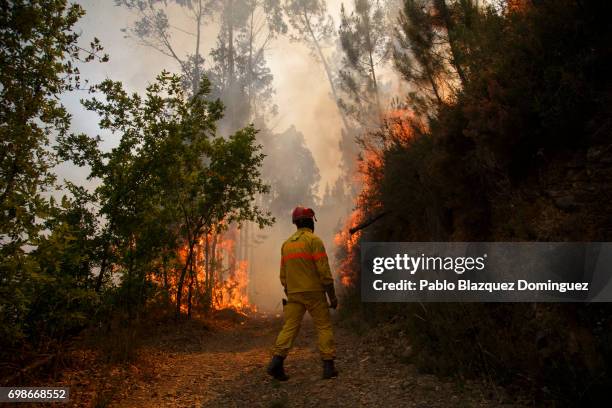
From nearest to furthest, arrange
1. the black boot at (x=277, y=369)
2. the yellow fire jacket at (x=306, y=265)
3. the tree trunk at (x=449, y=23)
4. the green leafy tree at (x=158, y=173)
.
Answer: the black boot at (x=277, y=369) → the yellow fire jacket at (x=306, y=265) → the green leafy tree at (x=158, y=173) → the tree trunk at (x=449, y=23)

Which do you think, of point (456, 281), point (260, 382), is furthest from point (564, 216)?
point (260, 382)

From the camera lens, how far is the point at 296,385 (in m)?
5.07

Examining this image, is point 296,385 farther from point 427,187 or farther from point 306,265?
point 427,187

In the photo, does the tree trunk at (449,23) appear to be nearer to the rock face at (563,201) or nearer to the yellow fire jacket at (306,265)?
the rock face at (563,201)

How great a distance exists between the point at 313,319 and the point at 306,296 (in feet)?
1.06

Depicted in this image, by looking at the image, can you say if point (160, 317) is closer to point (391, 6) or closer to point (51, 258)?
point (51, 258)

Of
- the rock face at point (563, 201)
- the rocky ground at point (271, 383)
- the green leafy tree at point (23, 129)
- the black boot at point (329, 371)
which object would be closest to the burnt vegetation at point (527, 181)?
the rock face at point (563, 201)

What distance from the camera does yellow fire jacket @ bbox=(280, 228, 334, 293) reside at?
5328 mm

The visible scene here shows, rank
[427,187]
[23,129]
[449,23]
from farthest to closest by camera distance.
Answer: [449,23], [427,187], [23,129]

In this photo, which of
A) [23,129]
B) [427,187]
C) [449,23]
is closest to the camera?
[23,129]

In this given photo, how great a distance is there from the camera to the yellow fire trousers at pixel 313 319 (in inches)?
205

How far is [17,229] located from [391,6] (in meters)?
27.3

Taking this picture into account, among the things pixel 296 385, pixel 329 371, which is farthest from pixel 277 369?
pixel 329 371

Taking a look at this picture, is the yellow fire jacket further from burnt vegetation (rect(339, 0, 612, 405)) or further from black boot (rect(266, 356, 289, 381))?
burnt vegetation (rect(339, 0, 612, 405))
